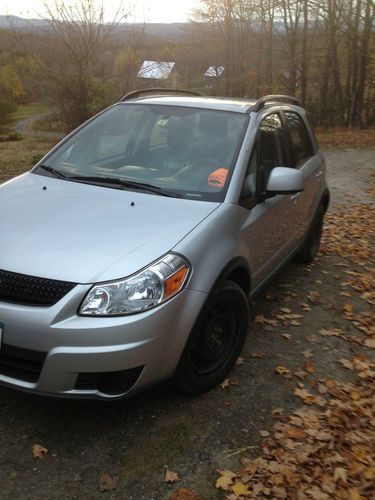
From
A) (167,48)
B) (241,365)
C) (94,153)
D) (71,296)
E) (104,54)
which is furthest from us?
(167,48)

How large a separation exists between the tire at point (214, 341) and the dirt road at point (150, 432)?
5.9 inches

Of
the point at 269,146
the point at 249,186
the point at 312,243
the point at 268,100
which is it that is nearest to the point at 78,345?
the point at 249,186

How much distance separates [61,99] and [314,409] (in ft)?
54.4

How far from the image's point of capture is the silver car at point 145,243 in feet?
8.12

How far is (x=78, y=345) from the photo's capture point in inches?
95.7

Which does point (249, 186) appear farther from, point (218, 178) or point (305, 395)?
point (305, 395)

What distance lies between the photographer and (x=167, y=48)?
19797 mm

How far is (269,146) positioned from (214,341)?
173 centimetres

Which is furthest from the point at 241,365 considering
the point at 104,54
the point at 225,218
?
the point at 104,54

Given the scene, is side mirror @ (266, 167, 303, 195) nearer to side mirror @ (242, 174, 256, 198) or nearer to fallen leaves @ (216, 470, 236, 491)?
side mirror @ (242, 174, 256, 198)

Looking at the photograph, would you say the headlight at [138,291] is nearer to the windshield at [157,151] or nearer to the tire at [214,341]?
the tire at [214,341]

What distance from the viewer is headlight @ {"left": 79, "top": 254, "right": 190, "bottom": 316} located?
2475 mm

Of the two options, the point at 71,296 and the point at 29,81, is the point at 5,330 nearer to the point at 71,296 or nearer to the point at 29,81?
the point at 71,296

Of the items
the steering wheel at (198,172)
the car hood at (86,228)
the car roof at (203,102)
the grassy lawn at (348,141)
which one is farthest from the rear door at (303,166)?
the grassy lawn at (348,141)
